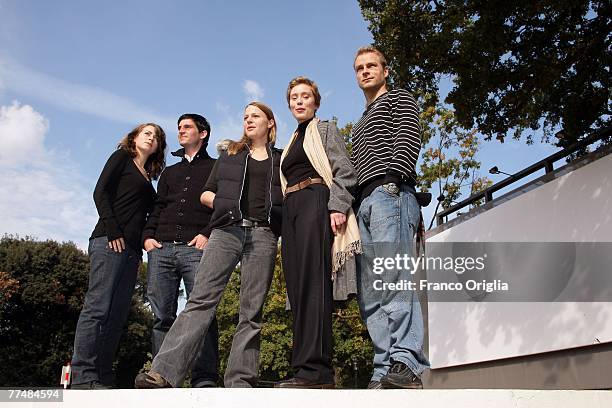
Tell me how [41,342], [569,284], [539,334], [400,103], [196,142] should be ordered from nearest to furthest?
[400,103] → [196,142] → [569,284] → [539,334] → [41,342]

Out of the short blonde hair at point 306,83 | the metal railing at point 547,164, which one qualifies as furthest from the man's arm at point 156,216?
the metal railing at point 547,164

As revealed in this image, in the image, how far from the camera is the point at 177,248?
4395mm

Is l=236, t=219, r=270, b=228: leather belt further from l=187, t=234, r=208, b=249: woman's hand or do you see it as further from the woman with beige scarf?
l=187, t=234, r=208, b=249: woman's hand

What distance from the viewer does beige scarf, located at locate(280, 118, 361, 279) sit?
3.54 m

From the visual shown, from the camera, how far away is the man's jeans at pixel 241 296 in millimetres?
3609

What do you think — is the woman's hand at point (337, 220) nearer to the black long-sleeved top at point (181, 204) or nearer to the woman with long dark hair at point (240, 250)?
the woman with long dark hair at point (240, 250)

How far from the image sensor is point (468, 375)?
11359mm

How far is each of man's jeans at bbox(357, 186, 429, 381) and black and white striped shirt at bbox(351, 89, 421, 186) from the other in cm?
14

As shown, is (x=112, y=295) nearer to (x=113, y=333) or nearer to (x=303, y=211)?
(x=113, y=333)

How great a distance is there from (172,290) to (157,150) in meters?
1.28

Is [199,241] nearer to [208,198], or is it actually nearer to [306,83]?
[208,198]

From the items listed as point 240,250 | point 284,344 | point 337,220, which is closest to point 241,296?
point 240,250

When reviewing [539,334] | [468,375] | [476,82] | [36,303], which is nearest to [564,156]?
[476,82]

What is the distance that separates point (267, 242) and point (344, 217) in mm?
681
